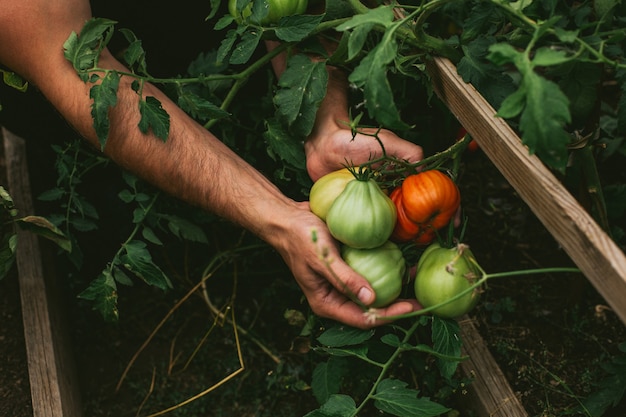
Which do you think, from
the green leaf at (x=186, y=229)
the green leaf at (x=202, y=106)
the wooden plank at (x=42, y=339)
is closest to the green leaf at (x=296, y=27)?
the green leaf at (x=202, y=106)

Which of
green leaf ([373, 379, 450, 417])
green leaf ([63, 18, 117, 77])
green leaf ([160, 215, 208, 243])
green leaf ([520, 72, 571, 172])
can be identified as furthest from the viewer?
green leaf ([160, 215, 208, 243])

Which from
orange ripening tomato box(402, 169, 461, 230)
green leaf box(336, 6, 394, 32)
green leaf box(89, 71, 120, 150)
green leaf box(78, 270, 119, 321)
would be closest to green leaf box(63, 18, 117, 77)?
green leaf box(89, 71, 120, 150)

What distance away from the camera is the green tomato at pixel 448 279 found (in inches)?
53.6

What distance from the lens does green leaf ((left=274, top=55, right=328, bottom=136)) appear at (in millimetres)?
1570

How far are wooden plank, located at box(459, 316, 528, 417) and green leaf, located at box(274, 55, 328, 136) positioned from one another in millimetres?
775

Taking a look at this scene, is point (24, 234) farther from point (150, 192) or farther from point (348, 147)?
point (348, 147)

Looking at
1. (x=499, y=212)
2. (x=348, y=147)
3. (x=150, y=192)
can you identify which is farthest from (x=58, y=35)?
(x=499, y=212)

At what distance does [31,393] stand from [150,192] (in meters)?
0.63

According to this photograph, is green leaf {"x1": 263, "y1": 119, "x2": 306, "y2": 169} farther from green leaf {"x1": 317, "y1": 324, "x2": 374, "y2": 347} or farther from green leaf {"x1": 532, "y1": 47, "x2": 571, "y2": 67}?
green leaf {"x1": 532, "y1": 47, "x2": 571, "y2": 67}

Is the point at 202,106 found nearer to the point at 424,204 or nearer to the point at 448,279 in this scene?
the point at 424,204

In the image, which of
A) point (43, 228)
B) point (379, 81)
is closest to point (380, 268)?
point (379, 81)

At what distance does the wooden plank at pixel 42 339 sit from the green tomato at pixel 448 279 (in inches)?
41.9

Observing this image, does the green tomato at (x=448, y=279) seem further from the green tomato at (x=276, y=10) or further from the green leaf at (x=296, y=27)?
the green tomato at (x=276, y=10)

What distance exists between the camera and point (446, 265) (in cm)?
137
